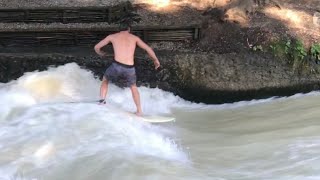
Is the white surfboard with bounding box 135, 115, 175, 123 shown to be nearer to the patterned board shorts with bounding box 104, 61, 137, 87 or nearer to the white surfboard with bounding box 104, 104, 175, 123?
the white surfboard with bounding box 104, 104, 175, 123

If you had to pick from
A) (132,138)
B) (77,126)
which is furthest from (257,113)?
(77,126)

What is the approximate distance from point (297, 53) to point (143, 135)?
4.04m

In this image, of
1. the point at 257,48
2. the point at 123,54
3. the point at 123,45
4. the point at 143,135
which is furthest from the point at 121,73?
the point at 257,48

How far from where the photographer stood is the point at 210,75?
961cm

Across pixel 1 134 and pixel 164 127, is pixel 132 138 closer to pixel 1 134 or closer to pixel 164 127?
pixel 164 127

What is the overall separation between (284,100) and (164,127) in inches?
99.2

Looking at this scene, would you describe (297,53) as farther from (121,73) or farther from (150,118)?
(121,73)

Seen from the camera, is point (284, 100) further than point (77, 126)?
Yes

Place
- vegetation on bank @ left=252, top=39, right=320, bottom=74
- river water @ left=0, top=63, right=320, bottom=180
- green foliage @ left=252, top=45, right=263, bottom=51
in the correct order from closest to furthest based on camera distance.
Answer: river water @ left=0, top=63, right=320, bottom=180 < vegetation on bank @ left=252, top=39, right=320, bottom=74 < green foliage @ left=252, top=45, right=263, bottom=51

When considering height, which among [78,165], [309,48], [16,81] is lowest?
[78,165]

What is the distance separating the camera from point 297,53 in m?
9.80

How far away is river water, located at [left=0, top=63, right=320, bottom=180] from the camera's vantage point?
603 centimetres

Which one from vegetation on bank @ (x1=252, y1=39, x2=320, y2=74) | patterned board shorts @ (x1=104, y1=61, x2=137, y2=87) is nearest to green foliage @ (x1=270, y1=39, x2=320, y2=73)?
vegetation on bank @ (x1=252, y1=39, x2=320, y2=74)

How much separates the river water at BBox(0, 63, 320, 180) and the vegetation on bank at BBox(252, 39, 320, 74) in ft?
2.20
